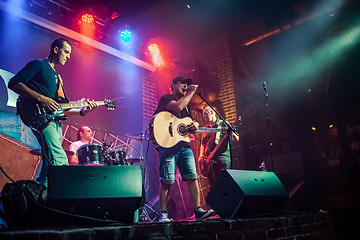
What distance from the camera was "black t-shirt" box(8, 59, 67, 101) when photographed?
301 centimetres

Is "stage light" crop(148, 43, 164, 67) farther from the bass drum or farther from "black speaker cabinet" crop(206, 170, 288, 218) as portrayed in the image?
"black speaker cabinet" crop(206, 170, 288, 218)

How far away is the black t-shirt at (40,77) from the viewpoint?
118 inches

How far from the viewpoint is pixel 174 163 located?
3.51 meters

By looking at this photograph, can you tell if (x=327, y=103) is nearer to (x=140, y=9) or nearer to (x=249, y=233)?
(x=140, y=9)

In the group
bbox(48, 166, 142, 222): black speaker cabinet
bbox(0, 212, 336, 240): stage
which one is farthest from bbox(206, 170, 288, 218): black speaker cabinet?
bbox(48, 166, 142, 222): black speaker cabinet

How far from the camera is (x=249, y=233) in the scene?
2.38 metres

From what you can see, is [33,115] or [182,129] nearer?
[33,115]

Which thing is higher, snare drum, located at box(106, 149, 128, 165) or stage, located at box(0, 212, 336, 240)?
snare drum, located at box(106, 149, 128, 165)

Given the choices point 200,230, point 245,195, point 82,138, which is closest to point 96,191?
point 200,230

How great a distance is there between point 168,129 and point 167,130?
23 millimetres

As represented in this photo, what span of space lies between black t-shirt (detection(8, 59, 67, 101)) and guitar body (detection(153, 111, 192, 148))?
122 cm

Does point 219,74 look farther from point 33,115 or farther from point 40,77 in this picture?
point 33,115

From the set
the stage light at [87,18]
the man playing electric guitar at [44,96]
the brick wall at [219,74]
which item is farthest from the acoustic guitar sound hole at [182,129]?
the stage light at [87,18]

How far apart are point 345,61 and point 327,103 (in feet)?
8.84
